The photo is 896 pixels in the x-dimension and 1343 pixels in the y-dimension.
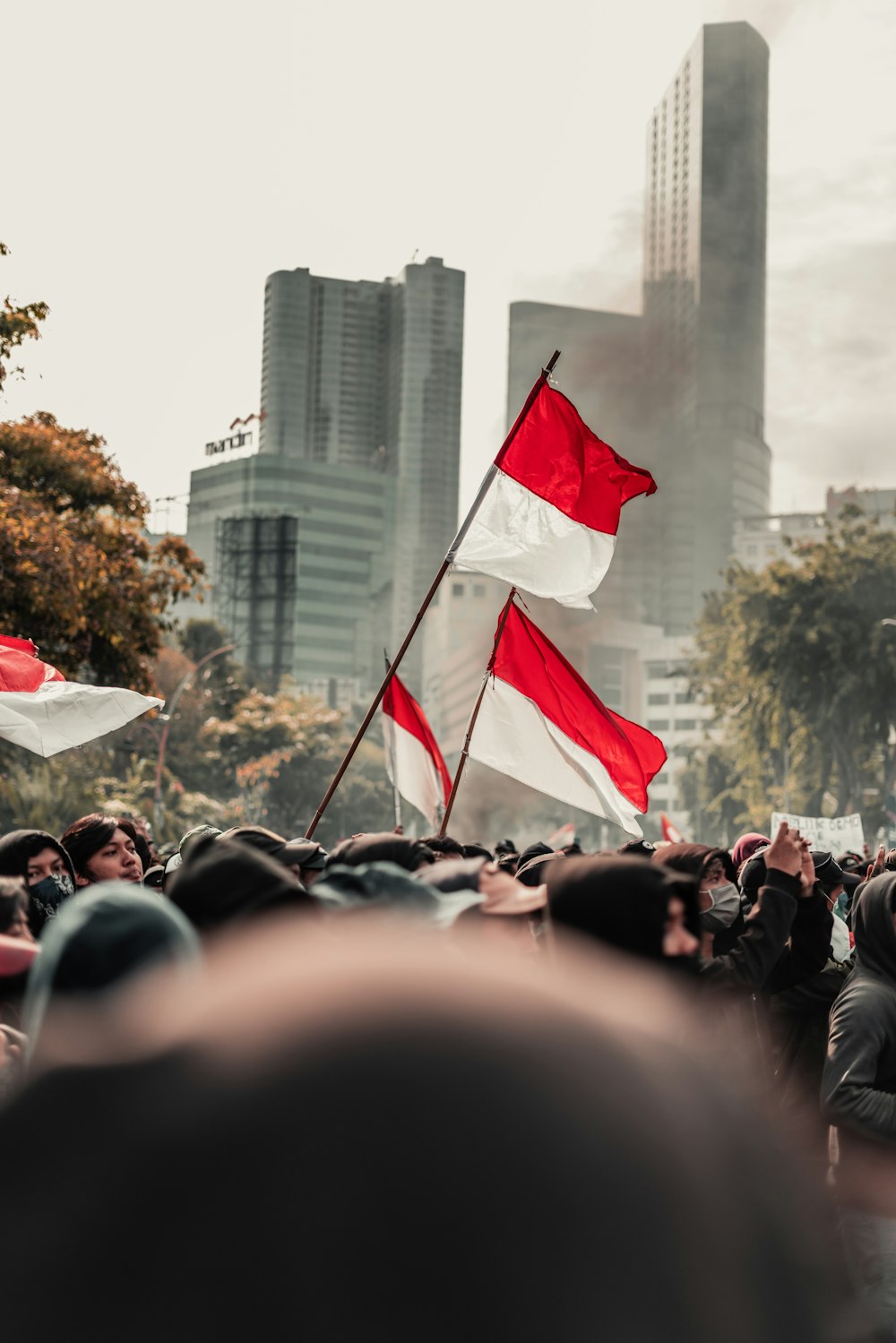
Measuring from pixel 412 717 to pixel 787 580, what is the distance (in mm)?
34569

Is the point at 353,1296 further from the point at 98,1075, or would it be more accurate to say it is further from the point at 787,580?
the point at 787,580

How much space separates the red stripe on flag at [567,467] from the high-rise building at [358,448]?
399ft

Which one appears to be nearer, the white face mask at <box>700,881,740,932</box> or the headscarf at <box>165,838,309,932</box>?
the headscarf at <box>165,838,309,932</box>

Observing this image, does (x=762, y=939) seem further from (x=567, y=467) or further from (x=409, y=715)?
(x=409, y=715)

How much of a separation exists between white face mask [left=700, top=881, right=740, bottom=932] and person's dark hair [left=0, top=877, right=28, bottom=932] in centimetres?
257

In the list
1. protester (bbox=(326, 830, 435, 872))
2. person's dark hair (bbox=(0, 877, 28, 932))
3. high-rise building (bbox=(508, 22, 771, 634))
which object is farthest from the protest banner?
high-rise building (bbox=(508, 22, 771, 634))

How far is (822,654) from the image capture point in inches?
1699

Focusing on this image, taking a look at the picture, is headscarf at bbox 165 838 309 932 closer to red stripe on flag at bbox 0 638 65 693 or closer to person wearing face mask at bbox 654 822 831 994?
person wearing face mask at bbox 654 822 831 994

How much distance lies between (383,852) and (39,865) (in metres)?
2.37

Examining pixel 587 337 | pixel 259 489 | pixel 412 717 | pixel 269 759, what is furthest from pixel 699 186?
pixel 412 717

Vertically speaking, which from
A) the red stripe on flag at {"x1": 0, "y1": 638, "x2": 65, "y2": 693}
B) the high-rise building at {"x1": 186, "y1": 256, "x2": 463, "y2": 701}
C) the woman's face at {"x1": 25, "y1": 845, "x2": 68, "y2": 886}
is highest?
the high-rise building at {"x1": 186, "y1": 256, "x2": 463, "y2": 701}

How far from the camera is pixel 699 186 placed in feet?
515

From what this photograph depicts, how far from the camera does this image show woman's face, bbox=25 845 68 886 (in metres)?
4.79

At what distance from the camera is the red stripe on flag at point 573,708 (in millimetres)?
8633
